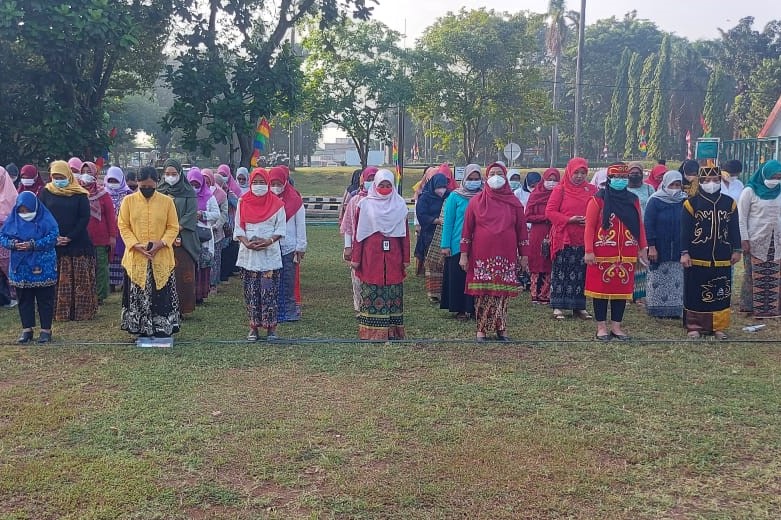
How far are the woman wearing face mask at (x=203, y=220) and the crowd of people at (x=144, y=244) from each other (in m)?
0.01

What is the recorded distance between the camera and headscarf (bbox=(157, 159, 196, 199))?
847cm

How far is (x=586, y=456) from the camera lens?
183 inches

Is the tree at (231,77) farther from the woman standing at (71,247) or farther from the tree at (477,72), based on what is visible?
the tree at (477,72)

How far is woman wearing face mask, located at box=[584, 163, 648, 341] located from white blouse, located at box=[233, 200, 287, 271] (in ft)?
9.33

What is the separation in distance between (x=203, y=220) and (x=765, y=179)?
20.7 feet

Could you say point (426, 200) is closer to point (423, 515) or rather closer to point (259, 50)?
point (259, 50)

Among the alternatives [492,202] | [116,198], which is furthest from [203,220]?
[492,202]

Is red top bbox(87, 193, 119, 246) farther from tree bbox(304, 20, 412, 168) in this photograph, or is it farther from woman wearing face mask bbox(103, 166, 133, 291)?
tree bbox(304, 20, 412, 168)

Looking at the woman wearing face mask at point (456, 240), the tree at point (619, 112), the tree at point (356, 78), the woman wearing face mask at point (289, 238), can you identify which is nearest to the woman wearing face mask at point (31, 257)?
the woman wearing face mask at point (289, 238)

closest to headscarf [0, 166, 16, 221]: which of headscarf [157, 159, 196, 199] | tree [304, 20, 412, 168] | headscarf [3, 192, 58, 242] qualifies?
headscarf [3, 192, 58, 242]

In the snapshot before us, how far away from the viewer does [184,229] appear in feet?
28.2

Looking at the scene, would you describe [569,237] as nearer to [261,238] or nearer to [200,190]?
[261,238]

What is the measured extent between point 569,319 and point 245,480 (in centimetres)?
544

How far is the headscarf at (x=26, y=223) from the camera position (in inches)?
291
